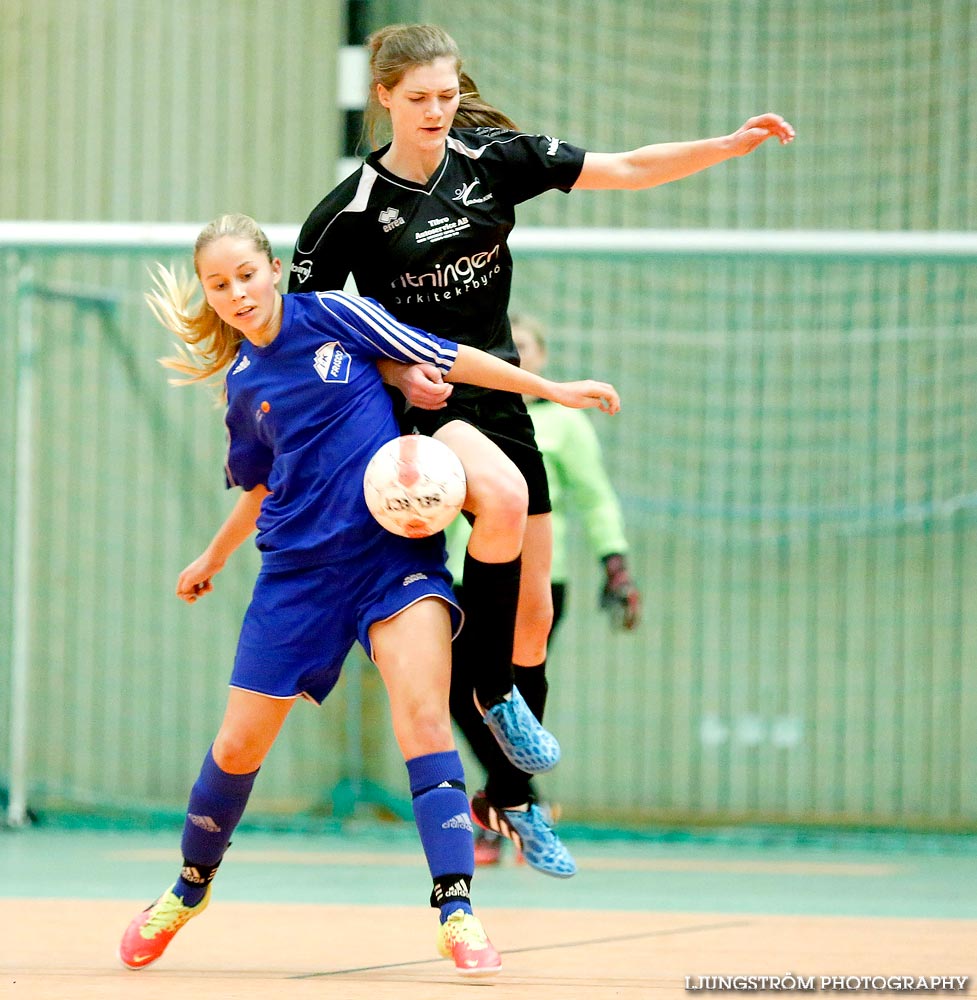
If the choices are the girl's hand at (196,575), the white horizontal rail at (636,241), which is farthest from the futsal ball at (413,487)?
the white horizontal rail at (636,241)

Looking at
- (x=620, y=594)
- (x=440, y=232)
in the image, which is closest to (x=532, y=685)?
(x=440, y=232)

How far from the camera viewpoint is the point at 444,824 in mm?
3213

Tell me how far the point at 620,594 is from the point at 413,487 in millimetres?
2781

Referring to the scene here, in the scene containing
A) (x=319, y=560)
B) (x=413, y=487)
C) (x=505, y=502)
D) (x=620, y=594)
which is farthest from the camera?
(x=620, y=594)

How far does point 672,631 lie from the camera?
7.24 meters

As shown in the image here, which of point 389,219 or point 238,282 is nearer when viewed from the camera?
point 238,282

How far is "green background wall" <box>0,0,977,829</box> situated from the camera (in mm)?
7082

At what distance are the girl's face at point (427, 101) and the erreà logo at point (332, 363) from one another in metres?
0.50

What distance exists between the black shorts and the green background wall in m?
3.49

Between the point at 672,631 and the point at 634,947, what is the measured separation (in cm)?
359

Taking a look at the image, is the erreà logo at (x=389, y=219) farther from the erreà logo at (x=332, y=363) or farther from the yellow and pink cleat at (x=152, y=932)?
the yellow and pink cleat at (x=152, y=932)

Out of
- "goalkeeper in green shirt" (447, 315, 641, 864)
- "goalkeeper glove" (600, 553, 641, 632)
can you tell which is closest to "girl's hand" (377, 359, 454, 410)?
"goalkeeper in green shirt" (447, 315, 641, 864)

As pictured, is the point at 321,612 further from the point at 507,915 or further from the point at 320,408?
the point at 507,915

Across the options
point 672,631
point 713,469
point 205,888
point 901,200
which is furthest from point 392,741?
point 205,888
